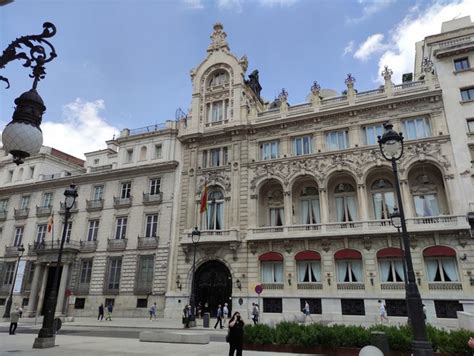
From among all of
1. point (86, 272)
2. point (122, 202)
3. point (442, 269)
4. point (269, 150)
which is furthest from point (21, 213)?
point (442, 269)

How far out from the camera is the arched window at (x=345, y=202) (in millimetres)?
29344

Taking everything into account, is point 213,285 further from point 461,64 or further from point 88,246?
point 461,64

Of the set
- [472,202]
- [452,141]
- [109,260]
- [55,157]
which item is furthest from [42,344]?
[55,157]

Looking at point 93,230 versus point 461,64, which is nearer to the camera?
point 461,64

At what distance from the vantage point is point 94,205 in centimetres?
3812

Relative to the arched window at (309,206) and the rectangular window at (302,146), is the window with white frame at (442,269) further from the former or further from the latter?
the rectangular window at (302,146)

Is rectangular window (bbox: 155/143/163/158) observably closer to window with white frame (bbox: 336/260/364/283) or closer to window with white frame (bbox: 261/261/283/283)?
window with white frame (bbox: 261/261/283/283)

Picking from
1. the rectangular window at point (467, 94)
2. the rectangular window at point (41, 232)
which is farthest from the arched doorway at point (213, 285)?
the rectangular window at point (467, 94)

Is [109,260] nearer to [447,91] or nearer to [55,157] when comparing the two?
[55,157]

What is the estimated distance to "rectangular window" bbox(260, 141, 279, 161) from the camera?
32594mm

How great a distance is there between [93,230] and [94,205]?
276cm

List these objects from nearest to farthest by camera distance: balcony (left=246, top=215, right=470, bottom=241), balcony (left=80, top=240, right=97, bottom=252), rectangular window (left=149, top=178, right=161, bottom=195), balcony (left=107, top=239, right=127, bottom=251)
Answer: balcony (left=246, top=215, right=470, bottom=241), balcony (left=107, top=239, right=127, bottom=251), rectangular window (left=149, top=178, right=161, bottom=195), balcony (left=80, top=240, right=97, bottom=252)

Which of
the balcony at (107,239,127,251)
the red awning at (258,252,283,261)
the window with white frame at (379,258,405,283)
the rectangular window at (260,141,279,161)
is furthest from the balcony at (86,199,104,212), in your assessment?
the window with white frame at (379,258,405,283)

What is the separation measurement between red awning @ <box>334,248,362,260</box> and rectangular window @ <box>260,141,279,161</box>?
10534 mm
